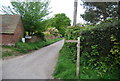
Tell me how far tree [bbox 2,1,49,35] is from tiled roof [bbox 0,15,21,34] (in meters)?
0.75

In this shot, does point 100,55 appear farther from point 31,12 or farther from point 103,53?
point 31,12

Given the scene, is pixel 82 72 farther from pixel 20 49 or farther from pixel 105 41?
pixel 20 49

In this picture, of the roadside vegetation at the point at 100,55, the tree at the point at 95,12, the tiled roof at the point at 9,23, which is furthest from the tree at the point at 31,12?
the roadside vegetation at the point at 100,55

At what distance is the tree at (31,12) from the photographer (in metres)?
10.9

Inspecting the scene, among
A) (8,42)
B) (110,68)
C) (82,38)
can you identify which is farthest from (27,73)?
(8,42)

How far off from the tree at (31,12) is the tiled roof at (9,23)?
0.75m

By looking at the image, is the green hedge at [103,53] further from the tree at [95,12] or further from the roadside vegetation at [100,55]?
the tree at [95,12]

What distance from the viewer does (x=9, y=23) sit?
1043cm

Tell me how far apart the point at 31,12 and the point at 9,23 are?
8.69 feet

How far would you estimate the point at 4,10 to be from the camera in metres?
11.4

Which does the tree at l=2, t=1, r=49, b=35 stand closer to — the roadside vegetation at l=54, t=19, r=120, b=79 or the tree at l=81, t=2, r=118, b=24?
the tree at l=81, t=2, r=118, b=24

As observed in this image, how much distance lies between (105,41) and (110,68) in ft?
3.48

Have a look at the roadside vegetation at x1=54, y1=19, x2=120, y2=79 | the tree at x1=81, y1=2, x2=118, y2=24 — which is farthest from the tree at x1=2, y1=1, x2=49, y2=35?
the roadside vegetation at x1=54, y1=19, x2=120, y2=79

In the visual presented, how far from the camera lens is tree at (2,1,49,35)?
1087 cm
